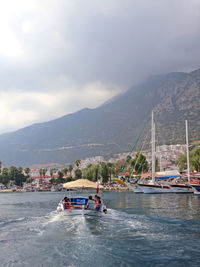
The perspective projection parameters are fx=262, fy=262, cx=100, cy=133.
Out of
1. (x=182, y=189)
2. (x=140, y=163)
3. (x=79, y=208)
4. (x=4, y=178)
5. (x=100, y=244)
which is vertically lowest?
(x=100, y=244)

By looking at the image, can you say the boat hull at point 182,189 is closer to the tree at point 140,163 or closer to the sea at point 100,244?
the tree at point 140,163

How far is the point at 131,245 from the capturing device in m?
16.0

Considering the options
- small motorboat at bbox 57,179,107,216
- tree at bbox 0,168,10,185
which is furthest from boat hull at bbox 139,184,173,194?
tree at bbox 0,168,10,185

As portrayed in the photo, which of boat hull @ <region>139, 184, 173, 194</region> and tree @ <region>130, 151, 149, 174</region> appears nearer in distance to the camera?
boat hull @ <region>139, 184, 173, 194</region>

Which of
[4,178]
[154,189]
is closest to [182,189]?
[154,189]

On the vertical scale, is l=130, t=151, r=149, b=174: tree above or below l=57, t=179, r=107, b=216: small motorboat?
above

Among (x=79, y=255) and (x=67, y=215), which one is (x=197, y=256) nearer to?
(x=79, y=255)

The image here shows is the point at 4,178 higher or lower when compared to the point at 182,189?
higher

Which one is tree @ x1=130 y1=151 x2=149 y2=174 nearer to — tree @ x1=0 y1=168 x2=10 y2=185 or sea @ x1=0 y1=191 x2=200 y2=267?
tree @ x1=0 y1=168 x2=10 y2=185

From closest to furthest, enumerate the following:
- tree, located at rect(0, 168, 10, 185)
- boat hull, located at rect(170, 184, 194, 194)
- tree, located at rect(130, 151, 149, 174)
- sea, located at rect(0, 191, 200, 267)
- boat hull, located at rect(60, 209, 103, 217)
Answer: sea, located at rect(0, 191, 200, 267) → boat hull, located at rect(60, 209, 103, 217) → boat hull, located at rect(170, 184, 194, 194) → tree, located at rect(130, 151, 149, 174) → tree, located at rect(0, 168, 10, 185)

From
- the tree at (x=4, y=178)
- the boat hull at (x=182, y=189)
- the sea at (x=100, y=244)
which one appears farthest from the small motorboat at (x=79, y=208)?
the tree at (x=4, y=178)

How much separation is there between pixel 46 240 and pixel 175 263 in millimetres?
8882

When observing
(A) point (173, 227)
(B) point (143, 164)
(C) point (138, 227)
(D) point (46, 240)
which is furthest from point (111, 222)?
(B) point (143, 164)

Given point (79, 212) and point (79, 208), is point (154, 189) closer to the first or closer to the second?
point (79, 208)
